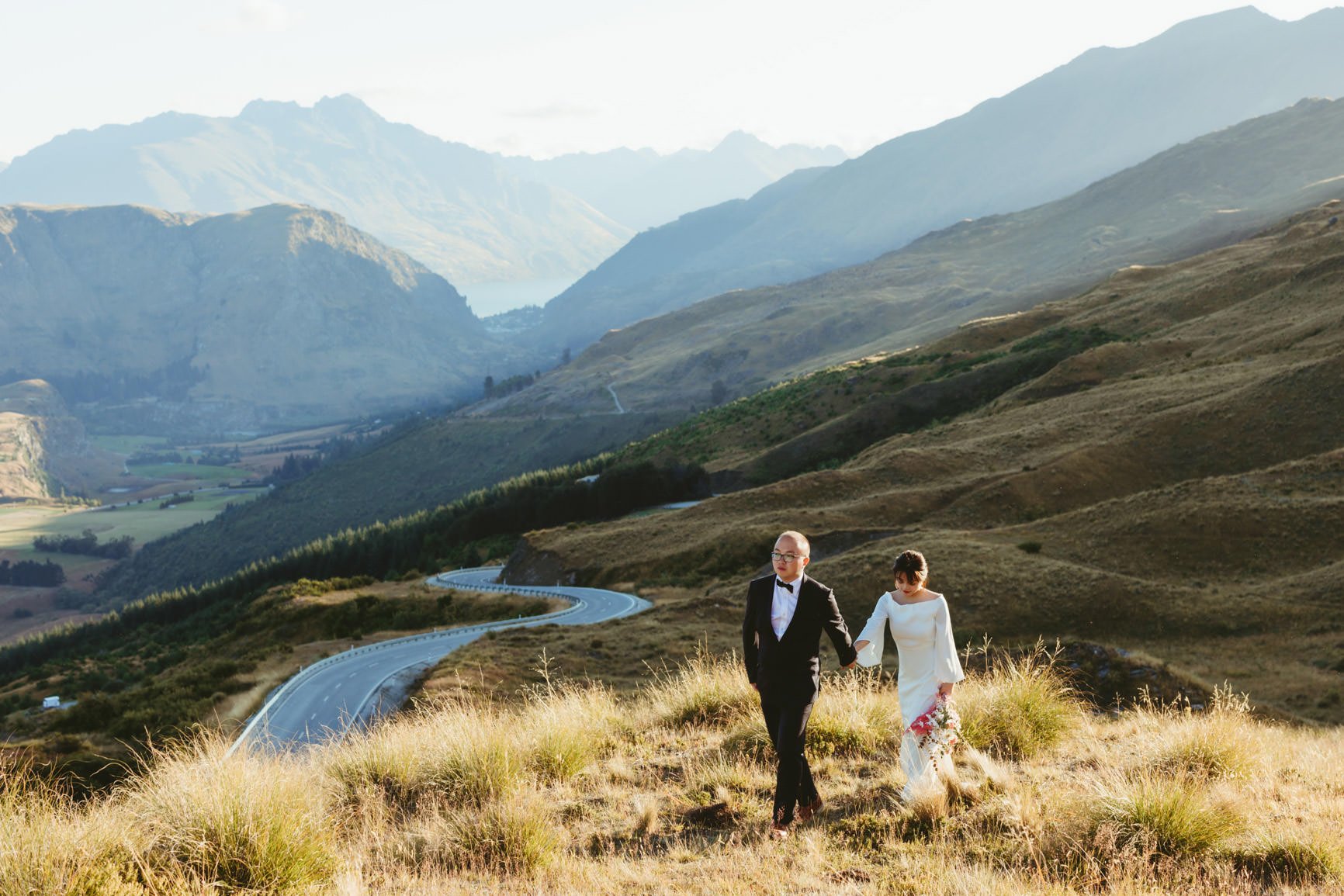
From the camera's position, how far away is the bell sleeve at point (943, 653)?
8.03 meters

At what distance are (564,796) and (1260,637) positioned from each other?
1062 inches

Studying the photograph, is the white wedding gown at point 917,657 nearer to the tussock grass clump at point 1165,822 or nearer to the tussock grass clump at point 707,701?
the tussock grass clump at point 1165,822

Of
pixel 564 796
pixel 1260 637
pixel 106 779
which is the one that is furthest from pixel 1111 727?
pixel 106 779

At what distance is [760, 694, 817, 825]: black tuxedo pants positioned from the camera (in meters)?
8.03

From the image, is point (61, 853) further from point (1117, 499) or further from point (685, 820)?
point (1117, 499)

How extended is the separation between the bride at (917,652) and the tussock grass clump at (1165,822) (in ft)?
4.91

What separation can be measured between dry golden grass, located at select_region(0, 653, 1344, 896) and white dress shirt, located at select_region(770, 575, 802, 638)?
5.97ft

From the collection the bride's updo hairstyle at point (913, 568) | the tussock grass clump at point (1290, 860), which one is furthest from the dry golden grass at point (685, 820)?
the bride's updo hairstyle at point (913, 568)

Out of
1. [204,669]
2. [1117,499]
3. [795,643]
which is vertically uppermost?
[795,643]

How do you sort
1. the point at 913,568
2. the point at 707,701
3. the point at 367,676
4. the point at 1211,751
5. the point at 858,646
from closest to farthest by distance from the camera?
the point at 913,568 < the point at 858,646 < the point at 1211,751 < the point at 707,701 < the point at 367,676

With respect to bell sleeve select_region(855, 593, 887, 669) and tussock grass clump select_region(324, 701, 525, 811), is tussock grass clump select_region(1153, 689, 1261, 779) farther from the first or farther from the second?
tussock grass clump select_region(324, 701, 525, 811)

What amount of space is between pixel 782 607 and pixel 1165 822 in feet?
11.5

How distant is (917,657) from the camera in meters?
8.26

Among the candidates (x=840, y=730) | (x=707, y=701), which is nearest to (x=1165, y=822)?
(x=840, y=730)
